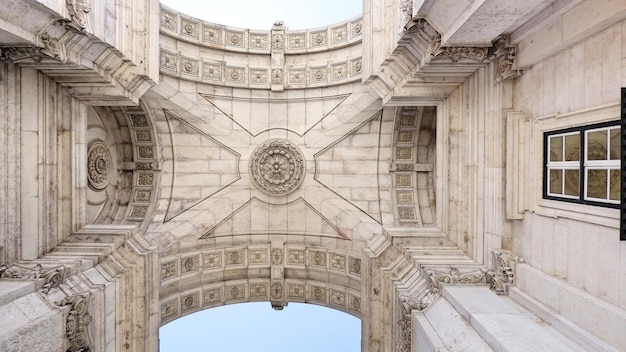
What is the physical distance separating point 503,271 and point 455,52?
14.7 feet

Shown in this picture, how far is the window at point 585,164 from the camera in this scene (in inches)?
196

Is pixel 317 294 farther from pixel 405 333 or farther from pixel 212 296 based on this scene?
pixel 405 333

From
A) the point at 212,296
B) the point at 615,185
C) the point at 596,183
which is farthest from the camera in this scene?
the point at 212,296

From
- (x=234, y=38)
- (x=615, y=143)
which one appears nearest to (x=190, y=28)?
(x=234, y=38)

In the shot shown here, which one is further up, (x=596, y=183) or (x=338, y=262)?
(x=596, y=183)

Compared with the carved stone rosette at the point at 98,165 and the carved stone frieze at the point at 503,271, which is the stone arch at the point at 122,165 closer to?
the carved stone rosette at the point at 98,165

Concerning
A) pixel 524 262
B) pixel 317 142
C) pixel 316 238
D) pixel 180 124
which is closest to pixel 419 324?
pixel 524 262

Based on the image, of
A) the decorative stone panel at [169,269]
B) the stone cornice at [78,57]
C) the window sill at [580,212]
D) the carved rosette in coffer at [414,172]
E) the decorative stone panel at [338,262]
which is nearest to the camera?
the window sill at [580,212]

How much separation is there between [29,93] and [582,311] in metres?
11.1

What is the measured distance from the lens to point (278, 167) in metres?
14.0

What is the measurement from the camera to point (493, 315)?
6.05 meters

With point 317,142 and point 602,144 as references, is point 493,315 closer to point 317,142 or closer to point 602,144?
point 602,144

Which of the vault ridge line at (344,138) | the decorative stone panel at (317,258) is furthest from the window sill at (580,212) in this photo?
the decorative stone panel at (317,258)

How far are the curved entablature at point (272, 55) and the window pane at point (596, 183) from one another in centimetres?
851
